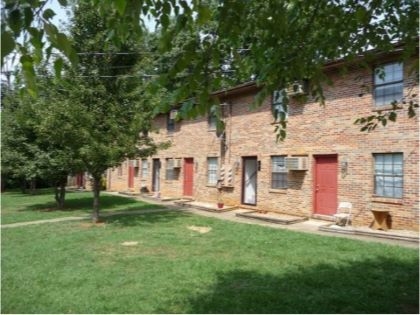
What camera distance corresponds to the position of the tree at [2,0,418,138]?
2.38 m

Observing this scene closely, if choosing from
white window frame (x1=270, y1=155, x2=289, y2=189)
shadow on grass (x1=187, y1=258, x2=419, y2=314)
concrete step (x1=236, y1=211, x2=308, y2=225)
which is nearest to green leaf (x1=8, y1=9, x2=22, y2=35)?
shadow on grass (x1=187, y1=258, x2=419, y2=314)

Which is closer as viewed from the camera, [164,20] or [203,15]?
[203,15]

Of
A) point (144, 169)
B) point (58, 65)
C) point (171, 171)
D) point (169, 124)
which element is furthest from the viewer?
point (144, 169)

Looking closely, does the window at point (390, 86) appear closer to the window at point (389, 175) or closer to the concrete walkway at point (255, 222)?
the window at point (389, 175)

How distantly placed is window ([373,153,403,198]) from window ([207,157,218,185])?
30.2ft

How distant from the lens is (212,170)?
72.3 ft

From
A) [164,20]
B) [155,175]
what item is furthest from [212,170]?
[164,20]

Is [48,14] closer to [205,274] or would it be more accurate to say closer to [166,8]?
[166,8]

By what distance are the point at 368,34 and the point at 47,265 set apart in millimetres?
7172

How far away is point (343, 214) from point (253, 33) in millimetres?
10571

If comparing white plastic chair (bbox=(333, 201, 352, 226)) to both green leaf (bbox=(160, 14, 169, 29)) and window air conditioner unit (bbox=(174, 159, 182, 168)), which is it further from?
green leaf (bbox=(160, 14, 169, 29))

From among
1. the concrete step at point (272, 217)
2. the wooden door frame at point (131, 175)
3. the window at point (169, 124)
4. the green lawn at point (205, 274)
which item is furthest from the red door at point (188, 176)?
the green lawn at point (205, 274)

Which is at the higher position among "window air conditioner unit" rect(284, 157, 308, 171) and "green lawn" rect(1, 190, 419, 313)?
"window air conditioner unit" rect(284, 157, 308, 171)

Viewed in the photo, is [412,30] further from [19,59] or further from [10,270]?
[10,270]
